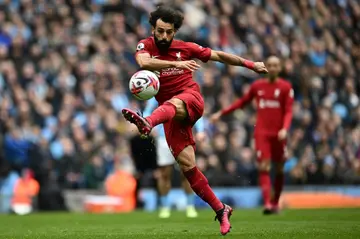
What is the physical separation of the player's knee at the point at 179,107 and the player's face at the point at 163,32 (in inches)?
27.2

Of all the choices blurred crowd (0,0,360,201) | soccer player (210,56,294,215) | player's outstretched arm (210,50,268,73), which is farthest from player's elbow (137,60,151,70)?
blurred crowd (0,0,360,201)

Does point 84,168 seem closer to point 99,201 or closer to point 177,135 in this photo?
point 99,201

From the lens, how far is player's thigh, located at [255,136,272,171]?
1558 cm

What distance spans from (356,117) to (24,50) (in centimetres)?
874

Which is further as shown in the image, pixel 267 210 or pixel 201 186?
pixel 267 210

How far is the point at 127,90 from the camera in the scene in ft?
75.5

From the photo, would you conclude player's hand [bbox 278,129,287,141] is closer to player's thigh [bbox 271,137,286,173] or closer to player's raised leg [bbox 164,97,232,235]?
player's thigh [bbox 271,137,286,173]

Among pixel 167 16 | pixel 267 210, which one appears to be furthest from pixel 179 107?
pixel 267 210

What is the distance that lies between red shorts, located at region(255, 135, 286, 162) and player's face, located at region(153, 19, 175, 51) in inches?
213

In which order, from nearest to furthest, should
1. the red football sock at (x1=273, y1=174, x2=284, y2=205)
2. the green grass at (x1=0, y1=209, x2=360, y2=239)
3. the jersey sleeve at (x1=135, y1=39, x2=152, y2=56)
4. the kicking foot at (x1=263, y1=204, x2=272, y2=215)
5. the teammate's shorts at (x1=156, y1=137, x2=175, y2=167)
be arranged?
the green grass at (x1=0, y1=209, x2=360, y2=239)
the jersey sleeve at (x1=135, y1=39, x2=152, y2=56)
the kicking foot at (x1=263, y1=204, x2=272, y2=215)
the red football sock at (x1=273, y1=174, x2=284, y2=205)
the teammate's shorts at (x1=156, y1=137, x2=175, y2=167)

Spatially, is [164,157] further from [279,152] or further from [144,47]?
[144,47]

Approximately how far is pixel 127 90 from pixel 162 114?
13124mm

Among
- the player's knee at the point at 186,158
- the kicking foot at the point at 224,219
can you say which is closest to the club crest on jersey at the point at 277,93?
the player's knee at the point at 186,158

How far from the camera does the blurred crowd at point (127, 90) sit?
20734 millimetres
